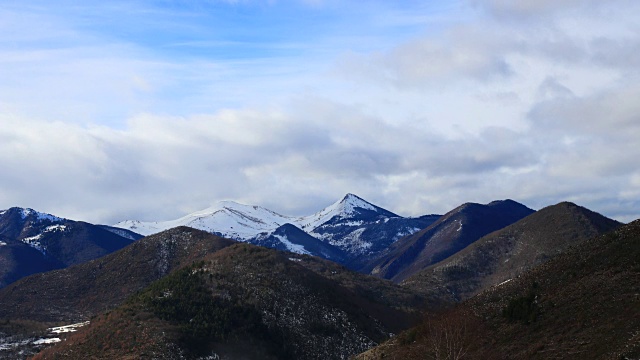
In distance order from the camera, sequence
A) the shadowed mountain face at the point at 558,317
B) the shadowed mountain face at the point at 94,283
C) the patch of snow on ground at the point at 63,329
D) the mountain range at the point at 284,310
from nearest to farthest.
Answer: the shadowed mountain face at the point at 558,317, the mountain range at the point at 284,310, the patch of snow on ground at the point at 63,329, the shadowed mountain face at the point at 94,283

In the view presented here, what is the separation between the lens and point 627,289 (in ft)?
193

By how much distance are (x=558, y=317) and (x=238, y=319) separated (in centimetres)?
6515

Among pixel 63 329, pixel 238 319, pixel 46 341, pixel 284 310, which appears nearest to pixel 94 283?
pixel 63 329

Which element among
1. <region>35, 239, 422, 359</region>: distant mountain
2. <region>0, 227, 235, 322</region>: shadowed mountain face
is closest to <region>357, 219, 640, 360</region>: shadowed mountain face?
<region>35, 239, 422, 359</region>: distant mountain

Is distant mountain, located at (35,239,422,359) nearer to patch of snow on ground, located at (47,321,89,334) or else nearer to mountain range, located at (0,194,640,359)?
mountain range, located at (0,194,640,359)

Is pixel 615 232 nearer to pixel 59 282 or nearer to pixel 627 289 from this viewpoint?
pixel 627 289

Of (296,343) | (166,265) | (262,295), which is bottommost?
(296,343)

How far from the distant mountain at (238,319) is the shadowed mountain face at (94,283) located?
1764 inches

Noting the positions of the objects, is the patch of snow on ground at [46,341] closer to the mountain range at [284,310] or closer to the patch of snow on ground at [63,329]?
the mountain range at [284,310]

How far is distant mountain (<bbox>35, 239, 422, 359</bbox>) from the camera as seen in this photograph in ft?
331

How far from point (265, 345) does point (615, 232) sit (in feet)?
193

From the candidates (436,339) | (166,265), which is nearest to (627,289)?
(436,339)

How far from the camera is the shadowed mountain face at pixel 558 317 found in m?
52.3

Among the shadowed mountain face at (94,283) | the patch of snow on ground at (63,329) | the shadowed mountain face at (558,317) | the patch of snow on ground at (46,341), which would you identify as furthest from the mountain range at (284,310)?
the patch of snow on ground at (63,329)
